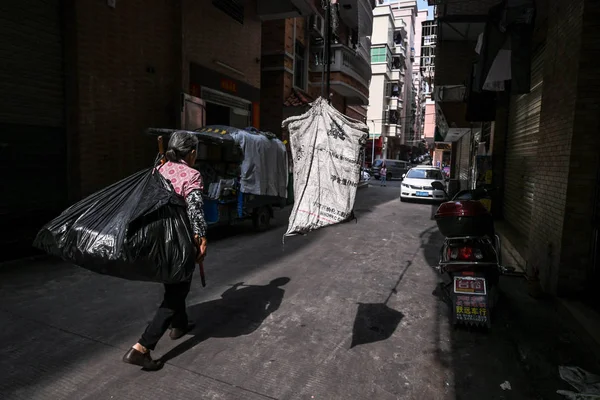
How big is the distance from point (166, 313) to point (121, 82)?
7.12 metres

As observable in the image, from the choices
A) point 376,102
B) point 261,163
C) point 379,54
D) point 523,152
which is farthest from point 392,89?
point 261,163

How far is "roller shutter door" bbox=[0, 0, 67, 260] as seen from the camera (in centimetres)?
631

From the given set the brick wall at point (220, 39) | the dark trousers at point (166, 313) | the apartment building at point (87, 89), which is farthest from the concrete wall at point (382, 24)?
the dark trousers at point (166, 313)

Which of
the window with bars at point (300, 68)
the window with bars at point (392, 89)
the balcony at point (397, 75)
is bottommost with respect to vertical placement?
the window with bars at point (300, 68)

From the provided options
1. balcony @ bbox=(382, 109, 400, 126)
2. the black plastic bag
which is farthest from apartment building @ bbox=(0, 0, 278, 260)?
balcony @ bbox=(382, 109, 400, 126)

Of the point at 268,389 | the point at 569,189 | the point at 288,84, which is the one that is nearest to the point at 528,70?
the point at 569,189

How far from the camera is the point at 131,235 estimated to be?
2834 millimetres

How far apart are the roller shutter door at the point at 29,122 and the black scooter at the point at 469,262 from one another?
674 centimetres

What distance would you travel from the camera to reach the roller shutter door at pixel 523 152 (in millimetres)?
7062

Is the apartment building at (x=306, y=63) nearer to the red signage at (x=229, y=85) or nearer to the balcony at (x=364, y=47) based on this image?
the balcony at (x=364, y=47)

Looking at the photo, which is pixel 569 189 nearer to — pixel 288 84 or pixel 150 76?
pixel 150 76

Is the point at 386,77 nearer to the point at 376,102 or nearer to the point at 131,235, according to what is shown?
the point at 376,102

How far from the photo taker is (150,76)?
375 inches

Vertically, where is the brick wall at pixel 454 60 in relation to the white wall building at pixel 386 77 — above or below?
below
